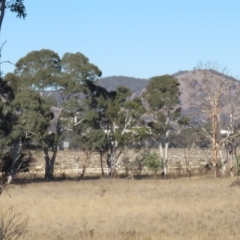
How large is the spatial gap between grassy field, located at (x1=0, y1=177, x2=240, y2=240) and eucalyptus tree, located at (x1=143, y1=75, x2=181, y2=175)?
29.4 m

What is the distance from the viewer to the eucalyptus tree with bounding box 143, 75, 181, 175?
6550 centimetres

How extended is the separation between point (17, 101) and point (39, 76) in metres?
5.23

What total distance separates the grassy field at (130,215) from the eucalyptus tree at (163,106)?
2943 cm

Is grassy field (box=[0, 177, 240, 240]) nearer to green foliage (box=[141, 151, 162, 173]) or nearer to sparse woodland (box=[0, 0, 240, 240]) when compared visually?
sparse woodland (box=[0, 0, 240, 240])

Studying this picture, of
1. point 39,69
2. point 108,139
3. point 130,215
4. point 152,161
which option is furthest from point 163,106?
point 130,215

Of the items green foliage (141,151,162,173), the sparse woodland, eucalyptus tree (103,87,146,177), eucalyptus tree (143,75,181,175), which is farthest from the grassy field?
eucalyptus tree (143,75,181,175)

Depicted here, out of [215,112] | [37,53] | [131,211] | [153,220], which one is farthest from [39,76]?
[153,220]

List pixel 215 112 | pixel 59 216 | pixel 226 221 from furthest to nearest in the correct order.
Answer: pixel 215 112 → pixel 59 216 → pixel 226 221

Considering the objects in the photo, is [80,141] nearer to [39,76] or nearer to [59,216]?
[39,76]

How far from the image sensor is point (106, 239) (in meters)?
17.1

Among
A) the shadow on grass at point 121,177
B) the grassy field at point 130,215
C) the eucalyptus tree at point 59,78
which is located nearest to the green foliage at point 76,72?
the eucalyptus tree at point 59,78

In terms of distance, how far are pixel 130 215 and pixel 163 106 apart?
4164cm

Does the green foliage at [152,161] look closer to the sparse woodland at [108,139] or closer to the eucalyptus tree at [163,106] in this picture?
the sparse woodland at [108,139]

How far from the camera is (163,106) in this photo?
6644 cm
